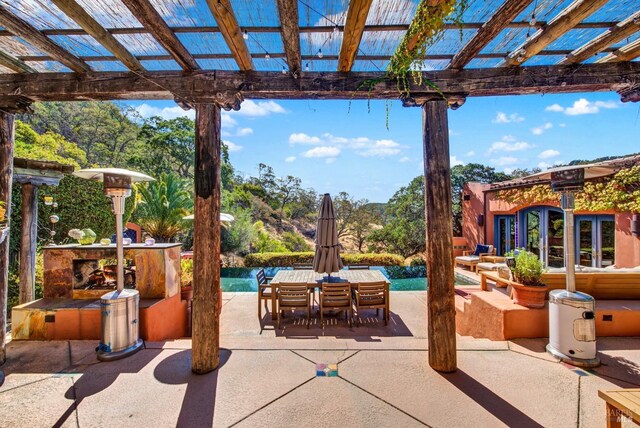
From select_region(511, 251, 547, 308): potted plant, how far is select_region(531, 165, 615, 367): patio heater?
1.91 feet

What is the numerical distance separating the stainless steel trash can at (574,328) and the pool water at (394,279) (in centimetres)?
544

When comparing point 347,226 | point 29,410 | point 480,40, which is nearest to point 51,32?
point 29,410

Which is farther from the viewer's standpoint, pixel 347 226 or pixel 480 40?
pixel 347 226

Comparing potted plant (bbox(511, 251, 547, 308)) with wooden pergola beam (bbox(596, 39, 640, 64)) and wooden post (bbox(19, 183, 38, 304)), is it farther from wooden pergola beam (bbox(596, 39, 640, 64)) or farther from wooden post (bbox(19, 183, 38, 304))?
wooden post (bbox(19, 183, 38, 304))

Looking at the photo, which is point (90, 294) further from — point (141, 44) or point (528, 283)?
point (528, 283)

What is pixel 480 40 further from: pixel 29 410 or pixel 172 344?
pixel 29 410

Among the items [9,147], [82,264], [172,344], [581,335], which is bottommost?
[172,344]

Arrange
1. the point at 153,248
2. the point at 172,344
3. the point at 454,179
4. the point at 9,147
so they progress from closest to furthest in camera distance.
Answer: the point at 9,147 < the point at 172,344 < the point at 153,248 < the point at 454,179

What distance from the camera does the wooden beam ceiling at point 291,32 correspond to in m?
2.12

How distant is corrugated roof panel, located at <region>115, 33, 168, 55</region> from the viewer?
2590mm

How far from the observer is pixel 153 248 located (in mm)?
4625

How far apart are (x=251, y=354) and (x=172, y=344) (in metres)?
1.26

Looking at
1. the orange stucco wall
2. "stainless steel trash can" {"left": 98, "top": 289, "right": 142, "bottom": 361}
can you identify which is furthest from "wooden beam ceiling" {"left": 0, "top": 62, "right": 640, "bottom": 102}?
the orange stucco wall

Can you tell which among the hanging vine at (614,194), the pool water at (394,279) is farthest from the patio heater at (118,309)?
the hanging vine at (614,194)
